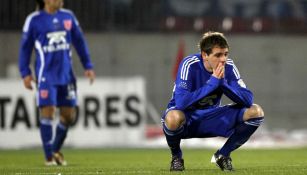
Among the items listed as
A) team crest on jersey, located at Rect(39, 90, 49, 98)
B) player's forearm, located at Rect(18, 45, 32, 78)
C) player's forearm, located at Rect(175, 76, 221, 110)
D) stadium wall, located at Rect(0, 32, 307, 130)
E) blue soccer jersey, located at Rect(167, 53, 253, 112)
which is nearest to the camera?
player's forearm, located at Rect(175, 76, 221, 110)

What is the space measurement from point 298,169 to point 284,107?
10808mm

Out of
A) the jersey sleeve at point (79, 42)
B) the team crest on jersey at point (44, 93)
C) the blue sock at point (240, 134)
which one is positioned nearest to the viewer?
the blue sock at point (240, 134)

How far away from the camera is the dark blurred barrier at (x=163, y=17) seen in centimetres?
1874

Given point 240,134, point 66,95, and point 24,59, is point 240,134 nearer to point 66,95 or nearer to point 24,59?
point 66,95

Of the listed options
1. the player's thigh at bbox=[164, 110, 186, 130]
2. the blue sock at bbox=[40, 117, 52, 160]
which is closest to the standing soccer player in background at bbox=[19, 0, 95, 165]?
the blue sock at bbox=[40, 117, 52, 160]

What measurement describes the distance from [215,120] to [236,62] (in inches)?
452

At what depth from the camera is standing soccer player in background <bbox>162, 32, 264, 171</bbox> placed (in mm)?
7614

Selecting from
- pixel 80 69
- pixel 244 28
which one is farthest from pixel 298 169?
pixel 244 28

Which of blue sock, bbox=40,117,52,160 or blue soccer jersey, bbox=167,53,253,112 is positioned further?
blue sock, bbox=40,117,52,160

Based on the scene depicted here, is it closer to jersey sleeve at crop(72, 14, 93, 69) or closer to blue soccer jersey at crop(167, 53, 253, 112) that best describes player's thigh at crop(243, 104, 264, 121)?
blue soccer jersey at crop(167, 53, 253, 112)

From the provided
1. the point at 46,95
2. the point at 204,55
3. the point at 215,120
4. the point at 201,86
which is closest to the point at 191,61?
the point at 204,55

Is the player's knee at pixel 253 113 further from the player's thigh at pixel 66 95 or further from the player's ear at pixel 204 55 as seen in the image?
the player's thigh at pixel 66 95

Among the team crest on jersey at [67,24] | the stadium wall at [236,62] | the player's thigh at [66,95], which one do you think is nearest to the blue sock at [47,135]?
the player's thigh at [66,95]

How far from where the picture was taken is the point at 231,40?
19766 millimetres
